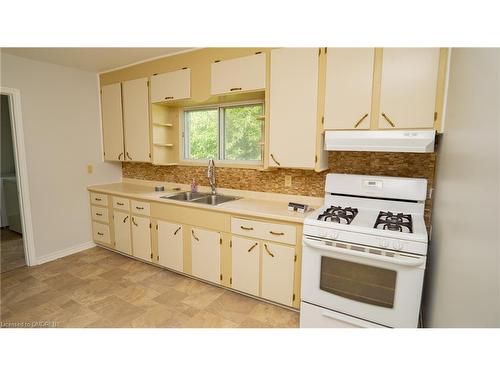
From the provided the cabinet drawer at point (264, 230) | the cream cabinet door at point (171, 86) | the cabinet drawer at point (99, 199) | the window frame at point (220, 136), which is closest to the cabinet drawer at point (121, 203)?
the cabinet drawer at point (99, 199)

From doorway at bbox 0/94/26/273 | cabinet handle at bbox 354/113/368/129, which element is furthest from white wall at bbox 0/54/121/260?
cabinet handle at bbox 354/113/368/129

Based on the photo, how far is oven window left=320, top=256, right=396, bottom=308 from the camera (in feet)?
5.25

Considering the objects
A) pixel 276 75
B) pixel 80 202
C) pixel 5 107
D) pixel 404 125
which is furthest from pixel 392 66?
pixel 5 107

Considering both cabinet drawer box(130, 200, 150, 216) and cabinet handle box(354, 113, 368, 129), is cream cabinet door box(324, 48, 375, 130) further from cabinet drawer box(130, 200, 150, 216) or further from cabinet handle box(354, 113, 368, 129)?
cabinet drawer box(130, 200, 150, 216)

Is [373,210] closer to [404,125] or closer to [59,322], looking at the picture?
[404,125]

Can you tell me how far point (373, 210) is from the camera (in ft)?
6.71

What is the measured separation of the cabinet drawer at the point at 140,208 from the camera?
116 inches

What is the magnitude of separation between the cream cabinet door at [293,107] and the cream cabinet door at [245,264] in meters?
0.76

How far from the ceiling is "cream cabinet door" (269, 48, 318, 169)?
4.03 feet

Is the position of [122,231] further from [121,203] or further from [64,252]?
[64,252]

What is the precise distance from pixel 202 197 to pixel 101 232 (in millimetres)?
1630

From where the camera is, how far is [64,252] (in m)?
3.35

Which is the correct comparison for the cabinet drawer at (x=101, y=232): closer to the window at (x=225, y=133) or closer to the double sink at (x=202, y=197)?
the double sink at (x=202, y=197)

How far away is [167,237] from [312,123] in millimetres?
1889
